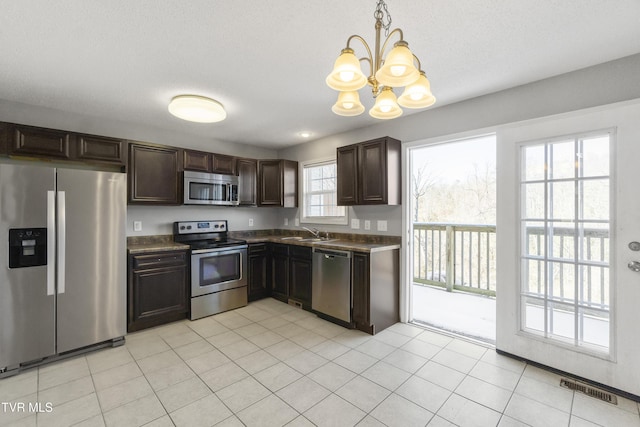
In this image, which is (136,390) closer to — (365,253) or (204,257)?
(204,257)

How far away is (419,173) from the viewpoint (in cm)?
524

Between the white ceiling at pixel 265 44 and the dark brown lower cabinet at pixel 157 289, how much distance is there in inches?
71.8

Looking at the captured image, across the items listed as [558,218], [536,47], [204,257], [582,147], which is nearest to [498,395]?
[558,218]

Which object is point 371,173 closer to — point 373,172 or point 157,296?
point 373,172

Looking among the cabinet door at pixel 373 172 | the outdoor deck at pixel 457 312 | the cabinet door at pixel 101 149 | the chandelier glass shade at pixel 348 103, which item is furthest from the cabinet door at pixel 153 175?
the outdoor deck at pixel 457 312

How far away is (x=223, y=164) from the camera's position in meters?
4.17

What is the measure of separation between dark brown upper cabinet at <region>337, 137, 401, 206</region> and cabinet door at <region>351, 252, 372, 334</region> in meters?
0.76

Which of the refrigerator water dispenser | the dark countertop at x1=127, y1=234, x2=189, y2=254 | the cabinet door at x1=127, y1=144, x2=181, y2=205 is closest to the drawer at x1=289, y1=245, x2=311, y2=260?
the dark countertop at x1=127, y1=234, x2=189, y2=254

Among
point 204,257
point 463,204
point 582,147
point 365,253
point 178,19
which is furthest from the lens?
point 463,204

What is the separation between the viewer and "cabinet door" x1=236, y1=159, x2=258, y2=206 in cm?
438

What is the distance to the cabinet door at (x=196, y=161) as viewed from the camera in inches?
148

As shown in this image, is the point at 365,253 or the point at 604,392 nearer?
the point at 604,392

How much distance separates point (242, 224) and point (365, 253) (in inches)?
101

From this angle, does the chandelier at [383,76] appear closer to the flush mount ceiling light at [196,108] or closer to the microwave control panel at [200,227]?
the flush mount ceiling light at [196,108]
